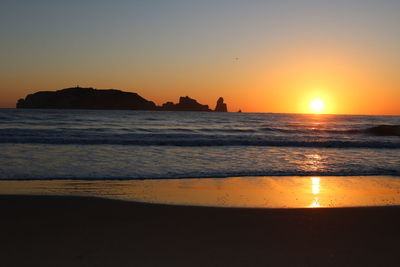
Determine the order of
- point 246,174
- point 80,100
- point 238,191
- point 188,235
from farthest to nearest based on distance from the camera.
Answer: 1. point 80,100
2. point 246,174
3. point 238,191
4. point 188,235

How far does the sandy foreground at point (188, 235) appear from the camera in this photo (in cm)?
408

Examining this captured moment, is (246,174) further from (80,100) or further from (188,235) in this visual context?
(80,100)

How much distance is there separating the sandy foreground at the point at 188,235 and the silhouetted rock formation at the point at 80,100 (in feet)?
490

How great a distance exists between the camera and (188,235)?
4887 mm

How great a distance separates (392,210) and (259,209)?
2.76 m

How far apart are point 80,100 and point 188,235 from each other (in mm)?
152965

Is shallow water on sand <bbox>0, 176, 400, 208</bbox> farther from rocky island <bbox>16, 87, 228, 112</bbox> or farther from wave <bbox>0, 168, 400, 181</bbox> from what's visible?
rocky island <bbox>16, 87, 228, 112</bbox>

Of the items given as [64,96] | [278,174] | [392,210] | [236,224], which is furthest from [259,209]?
[64,96]

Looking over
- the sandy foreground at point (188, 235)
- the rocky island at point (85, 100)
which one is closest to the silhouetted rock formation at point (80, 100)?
the rocky island at point (85, 100)

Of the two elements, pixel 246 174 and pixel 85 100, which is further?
pixel 85 100

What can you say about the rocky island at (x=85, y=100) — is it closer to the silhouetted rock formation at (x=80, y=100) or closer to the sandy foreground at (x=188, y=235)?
the silhouetted rock formation at (x=80, y=100)

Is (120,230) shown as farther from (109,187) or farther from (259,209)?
(109,187)

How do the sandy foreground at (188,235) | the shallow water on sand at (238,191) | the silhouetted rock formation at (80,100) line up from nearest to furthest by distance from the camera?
1. the sandy foreground at (188,235)
2. the shallow water on sand at (238,191)
3. the silhouetted rock formation at (80,100)

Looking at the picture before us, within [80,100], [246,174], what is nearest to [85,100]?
[80,100]
